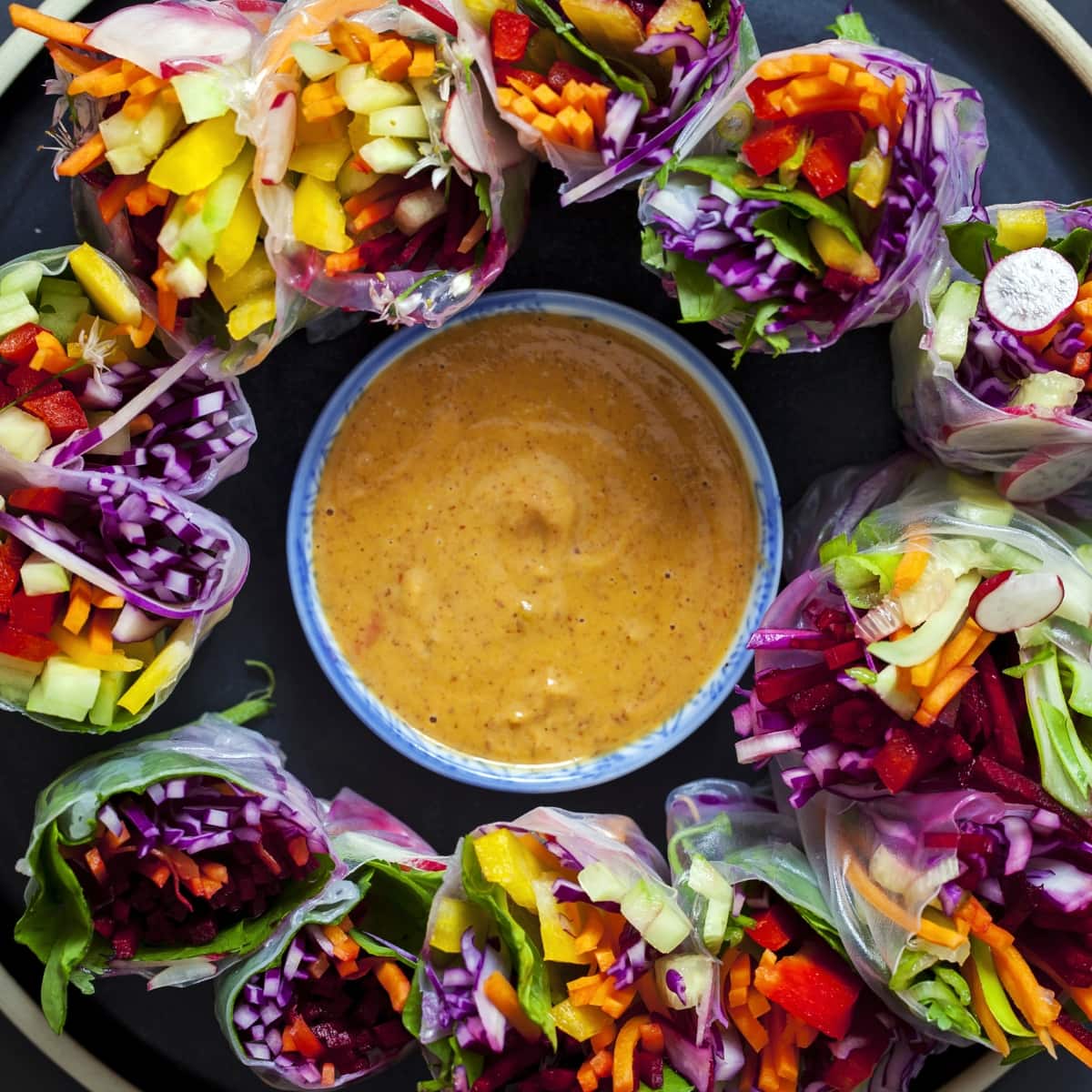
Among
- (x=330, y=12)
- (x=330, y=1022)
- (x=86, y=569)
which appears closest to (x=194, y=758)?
(x=86, y=569)

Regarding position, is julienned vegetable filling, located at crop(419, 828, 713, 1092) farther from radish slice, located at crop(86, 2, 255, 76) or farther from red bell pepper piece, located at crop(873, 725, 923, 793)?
radish slice, located at crop(86, 2, 255, 76)

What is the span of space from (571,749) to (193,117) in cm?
125

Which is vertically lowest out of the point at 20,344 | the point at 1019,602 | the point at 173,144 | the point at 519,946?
the point at 519,946

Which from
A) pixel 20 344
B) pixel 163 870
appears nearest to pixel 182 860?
pixel 163 870

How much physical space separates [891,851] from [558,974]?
587 mm

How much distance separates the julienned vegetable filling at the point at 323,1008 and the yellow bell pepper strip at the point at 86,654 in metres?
0.53

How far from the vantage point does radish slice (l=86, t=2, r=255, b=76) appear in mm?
1856

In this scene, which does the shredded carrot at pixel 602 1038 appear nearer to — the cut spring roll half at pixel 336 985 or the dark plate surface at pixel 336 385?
the cut spring roll half at pixel 336 985

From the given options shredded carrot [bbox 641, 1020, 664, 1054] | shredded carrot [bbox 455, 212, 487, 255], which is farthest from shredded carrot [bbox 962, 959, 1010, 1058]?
shredded carrot [bbox 455, 212, 487, 255]

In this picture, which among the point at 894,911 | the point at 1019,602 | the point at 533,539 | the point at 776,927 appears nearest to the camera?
the point at 1019,602

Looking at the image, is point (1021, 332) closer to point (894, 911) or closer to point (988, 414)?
point (988, 414)

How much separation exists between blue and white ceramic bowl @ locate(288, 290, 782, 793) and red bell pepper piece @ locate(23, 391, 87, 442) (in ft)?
1.34

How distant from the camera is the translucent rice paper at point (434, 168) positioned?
186cm

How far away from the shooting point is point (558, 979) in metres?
2.04
